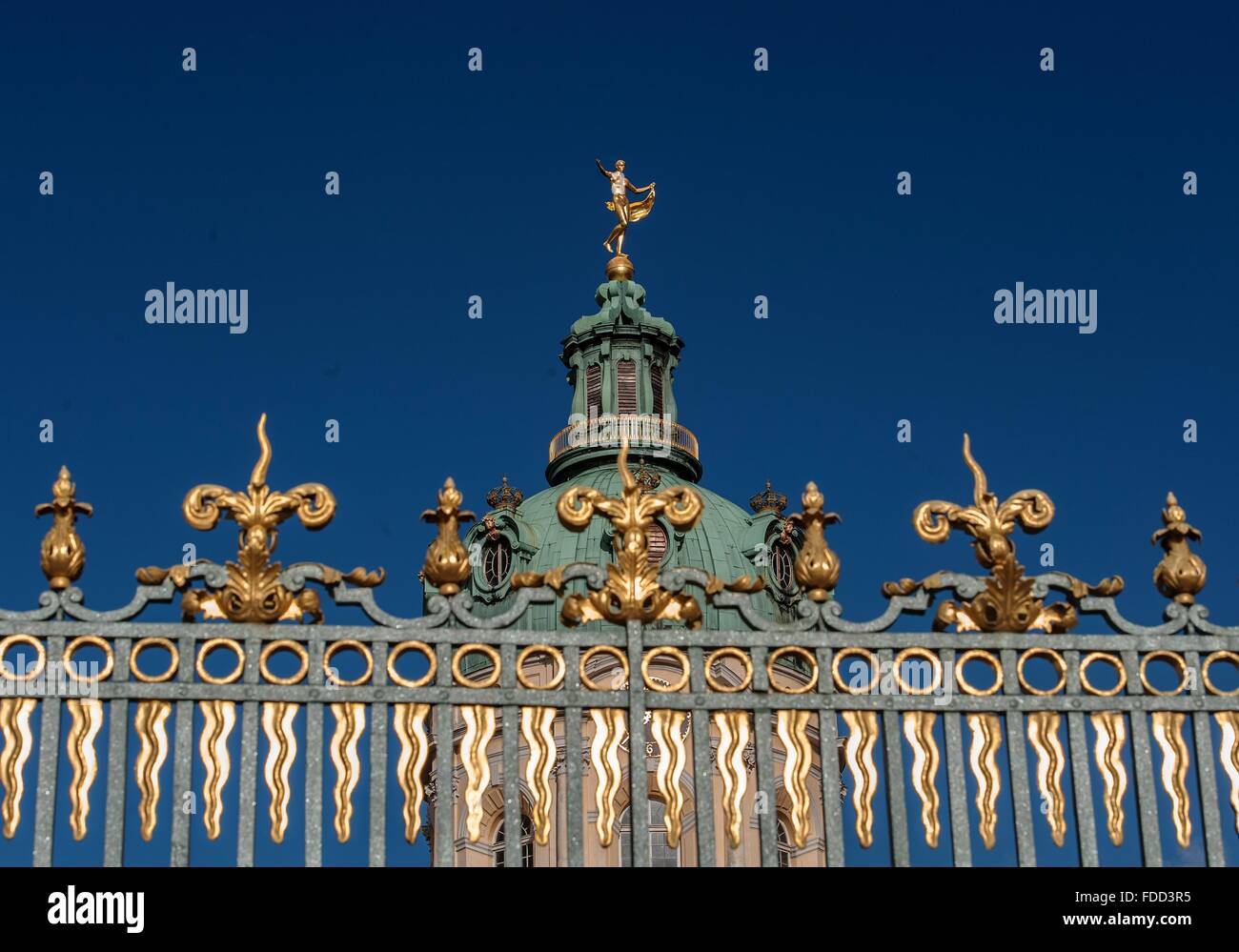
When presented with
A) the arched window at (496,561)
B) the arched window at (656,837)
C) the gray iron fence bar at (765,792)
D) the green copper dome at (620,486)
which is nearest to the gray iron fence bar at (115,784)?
the gray iron fence bar at (765,792)

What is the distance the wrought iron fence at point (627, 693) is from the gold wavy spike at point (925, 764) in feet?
0.05

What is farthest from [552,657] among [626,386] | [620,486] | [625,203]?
[626,386]

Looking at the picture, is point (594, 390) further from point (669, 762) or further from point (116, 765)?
point (116, 765)

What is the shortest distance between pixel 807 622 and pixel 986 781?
1.75 m

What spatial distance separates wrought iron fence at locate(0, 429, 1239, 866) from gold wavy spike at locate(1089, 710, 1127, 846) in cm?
2

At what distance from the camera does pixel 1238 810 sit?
1605cm

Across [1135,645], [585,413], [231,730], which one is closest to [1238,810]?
[1135,645]

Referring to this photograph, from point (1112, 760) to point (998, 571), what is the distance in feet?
5.32

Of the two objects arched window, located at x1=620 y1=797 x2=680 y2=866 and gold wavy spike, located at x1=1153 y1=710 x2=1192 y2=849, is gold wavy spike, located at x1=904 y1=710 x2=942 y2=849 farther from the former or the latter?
arched window, located at x1=620 y1=797 x2=680 y2=866

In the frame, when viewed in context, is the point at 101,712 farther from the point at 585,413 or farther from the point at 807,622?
the point at 585,413

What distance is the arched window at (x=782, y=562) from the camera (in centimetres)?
5109

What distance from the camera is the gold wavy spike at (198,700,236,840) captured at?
1517 cm

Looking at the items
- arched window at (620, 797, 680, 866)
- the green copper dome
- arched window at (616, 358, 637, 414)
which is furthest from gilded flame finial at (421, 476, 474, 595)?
arched window at (616, 358, 637, 414)

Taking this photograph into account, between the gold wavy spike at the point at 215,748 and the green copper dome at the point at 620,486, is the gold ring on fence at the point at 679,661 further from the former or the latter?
the green copper dome at the point at 620,486
